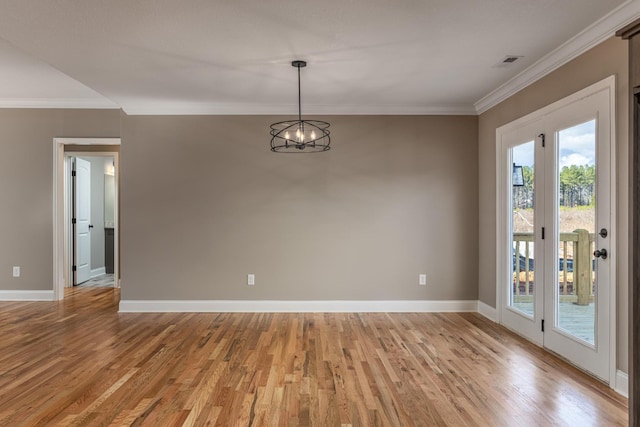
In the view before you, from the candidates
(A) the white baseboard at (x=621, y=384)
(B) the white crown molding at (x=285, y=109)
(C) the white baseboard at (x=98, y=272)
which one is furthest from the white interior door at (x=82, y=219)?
(A) the white baseboard at (x=621, y=384)

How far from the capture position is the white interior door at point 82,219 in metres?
6.85

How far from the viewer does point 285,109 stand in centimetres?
513

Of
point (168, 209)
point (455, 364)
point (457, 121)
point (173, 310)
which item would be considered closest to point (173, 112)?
point (168, 209)

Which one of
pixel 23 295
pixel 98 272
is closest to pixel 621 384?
pixel 23 295

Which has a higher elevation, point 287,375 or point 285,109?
point 285,109

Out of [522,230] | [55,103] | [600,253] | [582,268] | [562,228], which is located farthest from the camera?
[55,103]

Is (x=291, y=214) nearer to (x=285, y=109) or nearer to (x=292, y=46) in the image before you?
(x=285, y=109)

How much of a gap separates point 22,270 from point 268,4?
5.26 m

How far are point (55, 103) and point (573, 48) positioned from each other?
6051 millimetres

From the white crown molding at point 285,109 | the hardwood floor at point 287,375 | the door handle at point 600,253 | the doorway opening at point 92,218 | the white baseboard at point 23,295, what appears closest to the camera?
the hardwood floor at point 287,375

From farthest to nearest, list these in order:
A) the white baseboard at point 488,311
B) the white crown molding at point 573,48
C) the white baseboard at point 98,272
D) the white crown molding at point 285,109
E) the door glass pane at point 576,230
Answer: the white baseboard at point 98,272 → the white crown molding at point 285,109 → the white baseboard at point 488,311 → the door glass pane at point 576,230 → the white crown molding at point 573,48

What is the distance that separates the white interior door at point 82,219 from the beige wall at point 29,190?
1129mm

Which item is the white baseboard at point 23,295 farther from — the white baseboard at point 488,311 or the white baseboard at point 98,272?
the white baseboard at point 488,311

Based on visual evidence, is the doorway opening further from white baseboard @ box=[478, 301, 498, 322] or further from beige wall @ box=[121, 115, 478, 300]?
white baseboard @ box=[478, 301, 498, 322]
